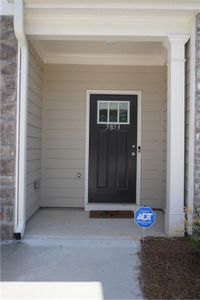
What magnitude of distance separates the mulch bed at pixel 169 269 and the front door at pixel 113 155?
162 centimetres

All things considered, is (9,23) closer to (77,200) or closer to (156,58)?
(156,58)

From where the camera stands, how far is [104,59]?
5180 mm

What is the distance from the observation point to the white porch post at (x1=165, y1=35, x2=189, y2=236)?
12.4ft

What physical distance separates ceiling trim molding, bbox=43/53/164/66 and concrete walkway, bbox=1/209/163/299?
2490mm

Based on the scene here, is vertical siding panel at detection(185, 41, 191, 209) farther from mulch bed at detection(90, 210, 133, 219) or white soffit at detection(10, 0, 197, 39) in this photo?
mulch bed at detection(90, 210, 133, 219)

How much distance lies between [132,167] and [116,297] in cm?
295

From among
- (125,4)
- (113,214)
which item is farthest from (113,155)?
(125,4)

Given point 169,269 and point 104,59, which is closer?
point 169,269

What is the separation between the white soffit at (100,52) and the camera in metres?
4.61

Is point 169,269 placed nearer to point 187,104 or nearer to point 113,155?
point 187,104

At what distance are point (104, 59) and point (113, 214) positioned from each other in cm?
245

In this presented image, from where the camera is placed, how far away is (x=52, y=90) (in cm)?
527

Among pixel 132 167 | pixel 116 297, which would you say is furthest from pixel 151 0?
pixel 116 297

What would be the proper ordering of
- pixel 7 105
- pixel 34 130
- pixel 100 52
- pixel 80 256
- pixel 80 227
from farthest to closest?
pixel 100 52 → pixel 34 130 → pixel 80 227 → pixel 7 105 → pixel 80 256
